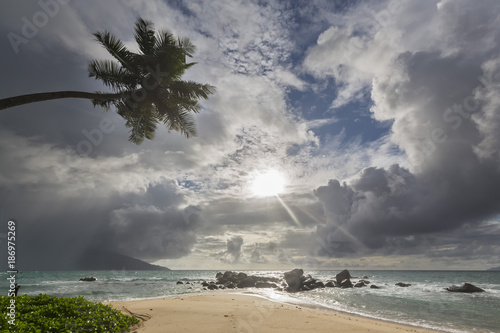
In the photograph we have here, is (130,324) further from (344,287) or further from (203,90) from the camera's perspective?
(344,287)

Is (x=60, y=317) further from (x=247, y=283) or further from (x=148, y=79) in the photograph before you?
(x=247, y=283)

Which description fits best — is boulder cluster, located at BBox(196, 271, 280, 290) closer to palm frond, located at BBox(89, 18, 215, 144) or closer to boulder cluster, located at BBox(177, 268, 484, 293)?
boulder cluster, located at BBox(177, 268, 484, 293)

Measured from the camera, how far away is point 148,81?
Result: 45.3 feet

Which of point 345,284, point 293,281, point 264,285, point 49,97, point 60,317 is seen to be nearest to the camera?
point 60,317

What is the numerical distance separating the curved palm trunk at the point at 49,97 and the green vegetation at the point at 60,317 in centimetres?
626

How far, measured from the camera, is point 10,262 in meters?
6.91

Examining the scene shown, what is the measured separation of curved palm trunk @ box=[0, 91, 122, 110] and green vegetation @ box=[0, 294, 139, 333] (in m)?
6.26

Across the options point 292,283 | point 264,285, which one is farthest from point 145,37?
point 264,285

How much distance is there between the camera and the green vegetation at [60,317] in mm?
6441

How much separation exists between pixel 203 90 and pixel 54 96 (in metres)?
7.38

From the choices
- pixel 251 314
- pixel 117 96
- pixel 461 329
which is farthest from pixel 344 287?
pixel 117 96

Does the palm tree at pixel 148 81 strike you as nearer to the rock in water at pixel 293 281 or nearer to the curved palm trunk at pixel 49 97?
the curved palm trunk at pixel 49 97

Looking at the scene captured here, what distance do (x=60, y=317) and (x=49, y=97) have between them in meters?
7.82

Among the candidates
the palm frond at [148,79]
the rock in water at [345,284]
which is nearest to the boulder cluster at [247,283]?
the rock in water at [345,284]
